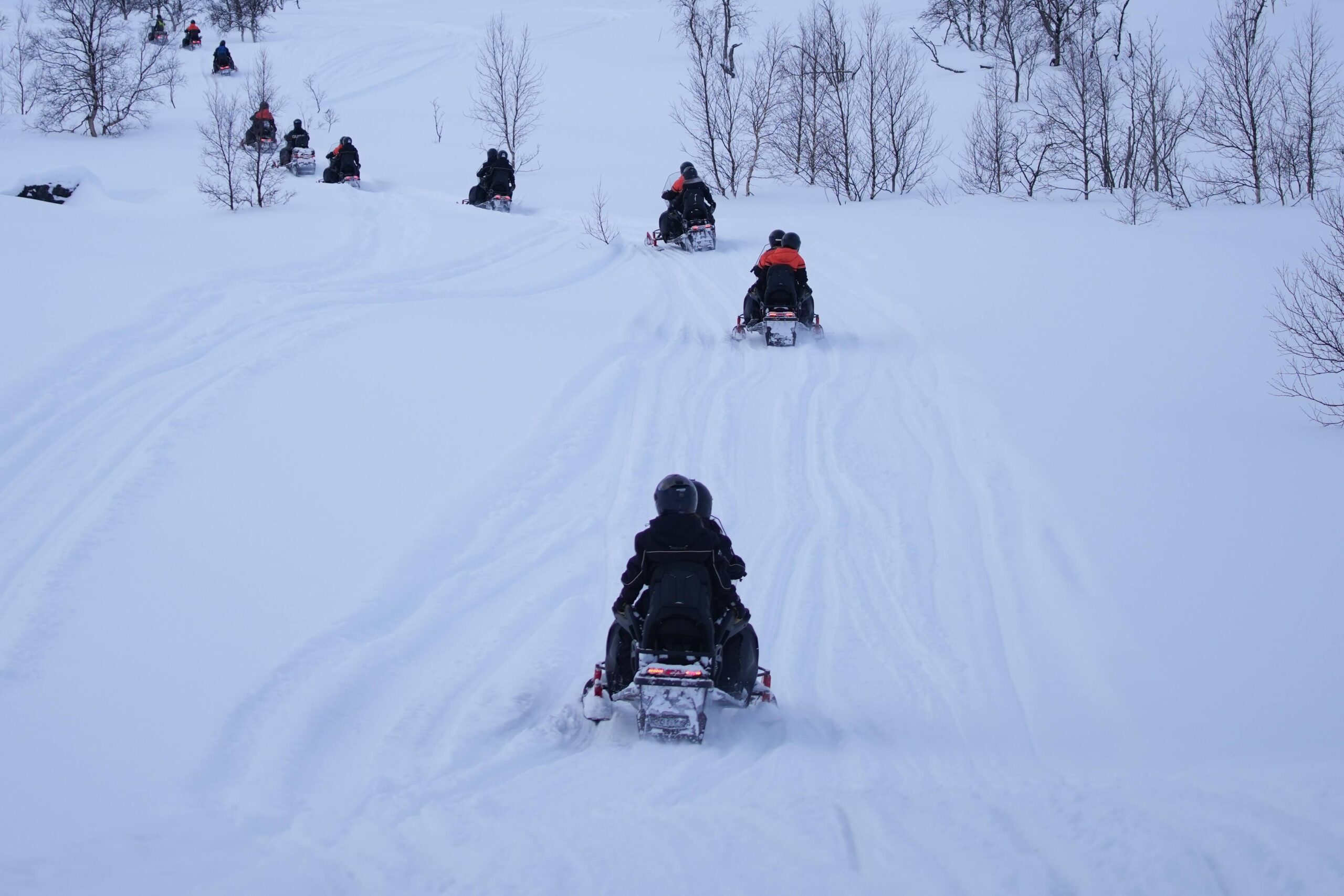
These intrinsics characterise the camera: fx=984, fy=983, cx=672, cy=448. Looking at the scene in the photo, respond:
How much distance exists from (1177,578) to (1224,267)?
926 centimetres

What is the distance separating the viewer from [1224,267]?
44.1ft

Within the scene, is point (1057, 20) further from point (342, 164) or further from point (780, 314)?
point (780, 314)

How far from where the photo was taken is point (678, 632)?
15.0ft

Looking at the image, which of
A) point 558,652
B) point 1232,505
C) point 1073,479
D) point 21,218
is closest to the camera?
point 558,652

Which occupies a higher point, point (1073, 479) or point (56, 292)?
point (56, 292)

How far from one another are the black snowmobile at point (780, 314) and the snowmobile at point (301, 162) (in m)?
14.4

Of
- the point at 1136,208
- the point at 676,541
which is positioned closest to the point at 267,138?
the point at 1136,208

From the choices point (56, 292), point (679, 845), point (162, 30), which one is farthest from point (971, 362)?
point (162, 30)

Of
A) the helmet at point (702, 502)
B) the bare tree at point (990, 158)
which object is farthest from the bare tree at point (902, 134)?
the helmet at point (702, 502)

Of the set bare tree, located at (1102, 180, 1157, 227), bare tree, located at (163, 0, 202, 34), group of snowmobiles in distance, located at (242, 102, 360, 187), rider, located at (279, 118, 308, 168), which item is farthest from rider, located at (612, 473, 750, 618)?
bare tree, located at (163, 0, 202, 34)

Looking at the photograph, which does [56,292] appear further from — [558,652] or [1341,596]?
[1341,596]

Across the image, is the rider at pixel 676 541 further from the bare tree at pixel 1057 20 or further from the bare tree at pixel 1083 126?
the bare tree at pixel 1057 20

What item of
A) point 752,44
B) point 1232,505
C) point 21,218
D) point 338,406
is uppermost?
point 752,44

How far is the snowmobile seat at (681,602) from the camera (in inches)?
179
